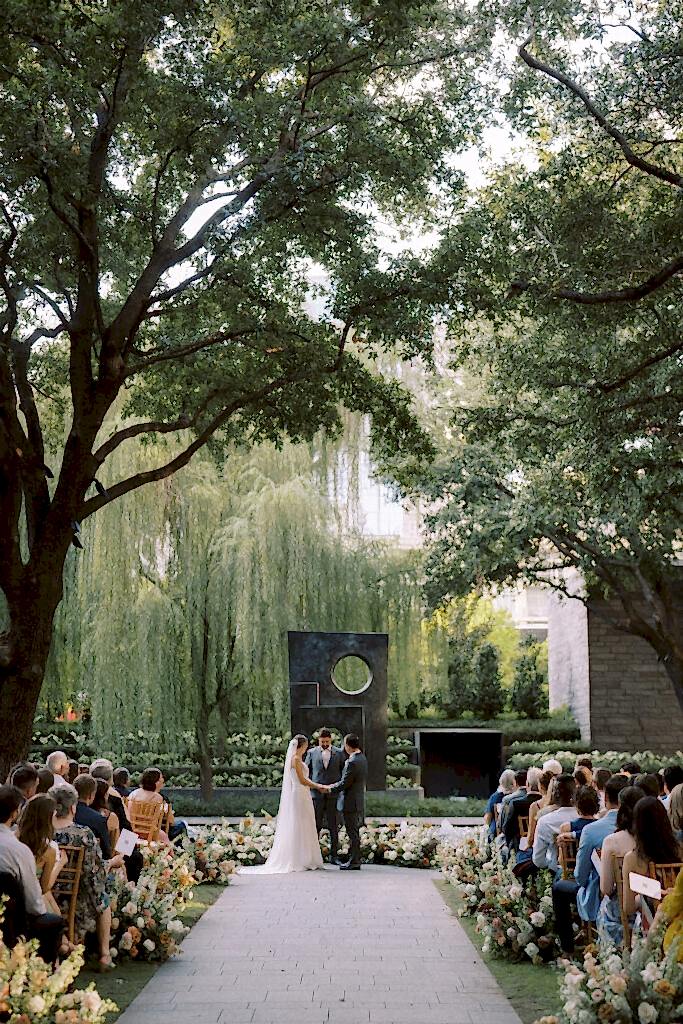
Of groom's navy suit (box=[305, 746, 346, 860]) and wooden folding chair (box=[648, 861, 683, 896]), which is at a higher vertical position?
wooden folding chair (box=[648, 861, 683, 896])

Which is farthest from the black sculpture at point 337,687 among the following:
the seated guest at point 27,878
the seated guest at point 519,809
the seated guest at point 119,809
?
the seated guest at point 27,878

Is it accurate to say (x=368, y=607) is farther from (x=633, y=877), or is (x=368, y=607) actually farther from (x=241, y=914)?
(x=633, y=877)

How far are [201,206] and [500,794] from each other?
241 inches

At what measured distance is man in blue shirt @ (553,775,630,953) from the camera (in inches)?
291

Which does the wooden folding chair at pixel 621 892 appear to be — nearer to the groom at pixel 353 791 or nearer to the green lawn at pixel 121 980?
the green lawn at pixel 121 980

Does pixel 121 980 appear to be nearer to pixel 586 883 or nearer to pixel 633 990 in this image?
pixel 586 883

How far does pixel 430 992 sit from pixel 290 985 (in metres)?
0.83

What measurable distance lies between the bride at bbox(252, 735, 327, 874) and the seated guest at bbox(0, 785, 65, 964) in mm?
8134

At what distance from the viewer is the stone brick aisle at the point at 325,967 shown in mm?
6773

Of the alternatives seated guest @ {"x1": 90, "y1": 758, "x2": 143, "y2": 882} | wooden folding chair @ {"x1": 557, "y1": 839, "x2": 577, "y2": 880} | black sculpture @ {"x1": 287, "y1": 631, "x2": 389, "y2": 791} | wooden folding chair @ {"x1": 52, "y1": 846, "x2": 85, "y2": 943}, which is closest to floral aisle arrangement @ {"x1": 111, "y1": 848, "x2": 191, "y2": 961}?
seated guest @ {"x1": 90, "y1": 758, "x2": 143, "y2": 882}

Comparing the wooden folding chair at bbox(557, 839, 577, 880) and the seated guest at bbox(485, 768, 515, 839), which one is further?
the seated guest at bbox(485, 768, 515, 839)

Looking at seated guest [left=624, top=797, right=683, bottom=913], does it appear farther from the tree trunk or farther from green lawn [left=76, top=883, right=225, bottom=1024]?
the tree trunk

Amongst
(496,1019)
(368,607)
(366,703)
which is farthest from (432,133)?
(368,607)

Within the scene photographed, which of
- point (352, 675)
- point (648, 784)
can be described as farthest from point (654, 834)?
point (352, 675)
